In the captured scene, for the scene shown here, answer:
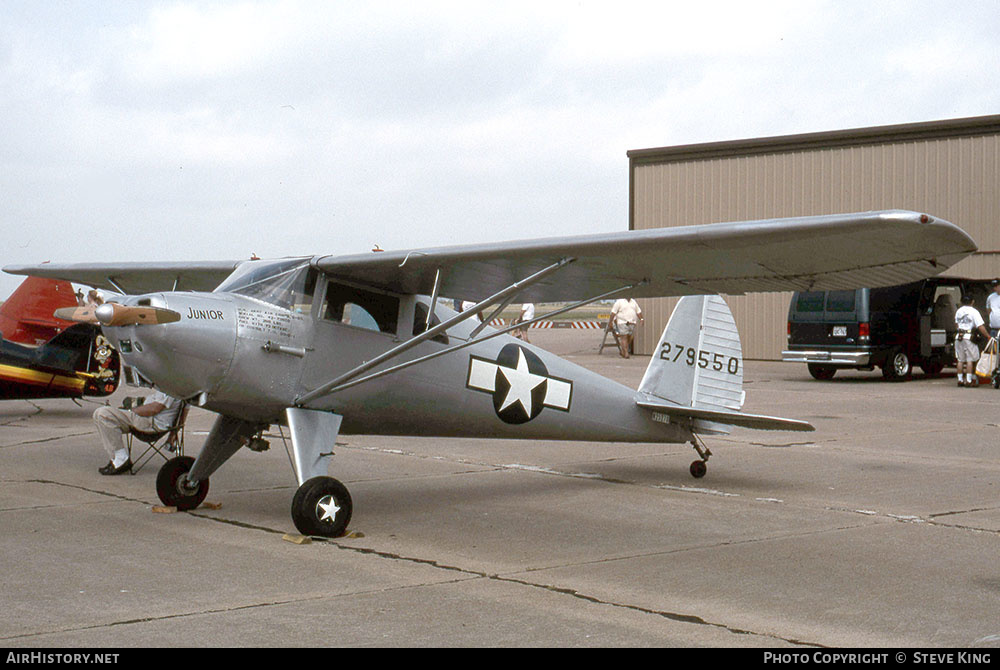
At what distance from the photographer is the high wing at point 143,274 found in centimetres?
998

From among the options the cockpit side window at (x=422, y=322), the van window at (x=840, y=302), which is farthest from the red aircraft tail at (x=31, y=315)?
the van window at (x=840, y=302)

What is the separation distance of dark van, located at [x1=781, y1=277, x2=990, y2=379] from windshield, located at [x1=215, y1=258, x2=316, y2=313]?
52.0 ft

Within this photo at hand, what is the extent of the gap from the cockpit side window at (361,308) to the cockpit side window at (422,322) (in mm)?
194

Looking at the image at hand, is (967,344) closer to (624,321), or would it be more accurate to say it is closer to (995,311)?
(995,311)

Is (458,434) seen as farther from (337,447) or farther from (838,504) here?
(337,447)

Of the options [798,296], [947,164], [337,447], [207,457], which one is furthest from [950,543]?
[947,164]

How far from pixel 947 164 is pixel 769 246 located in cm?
2339

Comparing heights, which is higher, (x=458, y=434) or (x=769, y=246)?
(x=769, y=246)

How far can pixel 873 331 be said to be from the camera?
71.3 ft

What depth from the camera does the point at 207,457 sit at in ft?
26.8

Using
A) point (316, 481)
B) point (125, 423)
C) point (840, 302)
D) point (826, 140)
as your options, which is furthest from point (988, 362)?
point (316, 481)

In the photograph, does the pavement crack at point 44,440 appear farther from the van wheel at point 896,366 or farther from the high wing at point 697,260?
the van wheel at point 896,366

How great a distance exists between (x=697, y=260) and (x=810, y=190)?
78.1ft
